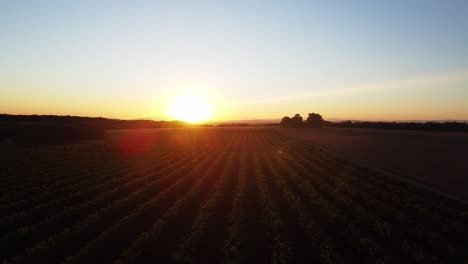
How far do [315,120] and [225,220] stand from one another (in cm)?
13535

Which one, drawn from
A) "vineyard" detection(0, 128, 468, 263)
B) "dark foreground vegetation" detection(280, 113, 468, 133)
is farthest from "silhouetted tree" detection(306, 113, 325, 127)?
"vineyard" detection(0, 128, 468, 263)

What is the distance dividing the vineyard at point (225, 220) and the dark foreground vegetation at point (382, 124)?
6339cm

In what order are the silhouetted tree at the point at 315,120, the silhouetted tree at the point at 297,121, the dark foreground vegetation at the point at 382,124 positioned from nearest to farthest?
the dark foreground vegetation at the point at 382,124 < the silhouetted tree at the point at 315,120 < the silhouetted tree at the point at 297,121

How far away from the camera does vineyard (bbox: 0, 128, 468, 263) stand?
30.6 feet

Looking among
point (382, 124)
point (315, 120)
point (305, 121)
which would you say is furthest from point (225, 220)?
point (305, 121)

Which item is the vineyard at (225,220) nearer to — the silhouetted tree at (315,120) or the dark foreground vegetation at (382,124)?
the dark foreground vegetation at (382,124)

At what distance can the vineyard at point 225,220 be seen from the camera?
931cm

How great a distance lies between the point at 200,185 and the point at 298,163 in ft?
39.4

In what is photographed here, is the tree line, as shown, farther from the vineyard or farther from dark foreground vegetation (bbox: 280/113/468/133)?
the vineyard

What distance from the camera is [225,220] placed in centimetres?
1254

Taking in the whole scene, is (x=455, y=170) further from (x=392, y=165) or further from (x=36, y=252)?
(x=36, y=252)

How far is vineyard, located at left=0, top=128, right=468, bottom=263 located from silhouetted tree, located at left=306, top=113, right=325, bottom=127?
405 feet

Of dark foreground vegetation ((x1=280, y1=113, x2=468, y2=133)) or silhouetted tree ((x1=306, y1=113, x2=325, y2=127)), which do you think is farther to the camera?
silhouetted tree ((x1=306, y1=113, x2=325, y2=127))

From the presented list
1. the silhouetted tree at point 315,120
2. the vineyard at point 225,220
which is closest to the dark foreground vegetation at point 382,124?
the silhouetted tree at point 315,120
